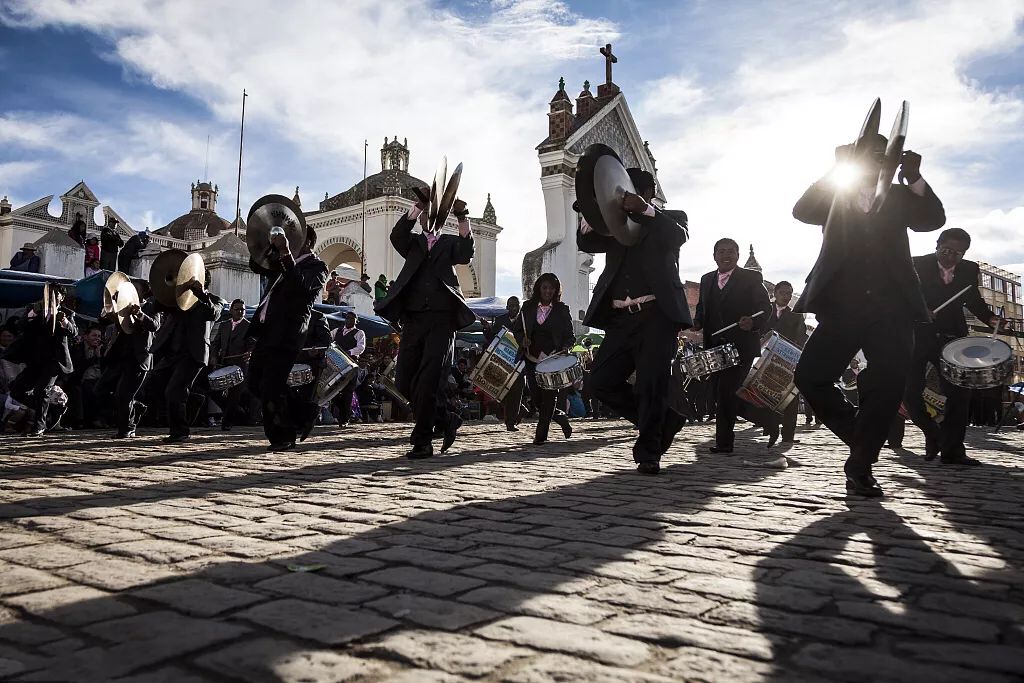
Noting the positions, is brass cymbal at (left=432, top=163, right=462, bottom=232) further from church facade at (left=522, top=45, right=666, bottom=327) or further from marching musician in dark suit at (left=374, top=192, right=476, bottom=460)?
church facade at (left=522, top=45, right=666, bottom=327)

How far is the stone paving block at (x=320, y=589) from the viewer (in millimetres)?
2453

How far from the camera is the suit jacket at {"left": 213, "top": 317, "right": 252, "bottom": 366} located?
12.5 meters

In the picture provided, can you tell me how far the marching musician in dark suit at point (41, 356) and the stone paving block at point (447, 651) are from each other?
10.2m

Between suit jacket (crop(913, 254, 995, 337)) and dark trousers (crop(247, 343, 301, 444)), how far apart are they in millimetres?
6088

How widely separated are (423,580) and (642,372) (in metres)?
3.90

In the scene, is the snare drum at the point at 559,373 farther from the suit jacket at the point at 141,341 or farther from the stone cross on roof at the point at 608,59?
the stone cross on roof at the point at 608,59

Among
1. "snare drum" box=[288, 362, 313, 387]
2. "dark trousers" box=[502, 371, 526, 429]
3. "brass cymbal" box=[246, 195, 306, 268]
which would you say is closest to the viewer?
"brass cymbal" box=[246, 195, 306, 268]

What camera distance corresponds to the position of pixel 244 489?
4941mm

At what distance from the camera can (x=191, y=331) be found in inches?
370

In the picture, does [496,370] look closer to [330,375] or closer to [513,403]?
[330,375]

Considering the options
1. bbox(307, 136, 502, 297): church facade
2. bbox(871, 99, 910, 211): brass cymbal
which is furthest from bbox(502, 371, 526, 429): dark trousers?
bbox(307, 136, 502, 297): church facade

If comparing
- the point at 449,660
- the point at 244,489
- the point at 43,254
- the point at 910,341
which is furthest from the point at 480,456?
the point at 43,254

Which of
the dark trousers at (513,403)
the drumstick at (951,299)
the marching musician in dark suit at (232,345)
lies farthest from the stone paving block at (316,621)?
the marching musician in dark suit at (232,345)

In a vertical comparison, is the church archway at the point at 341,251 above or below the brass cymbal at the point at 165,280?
above
